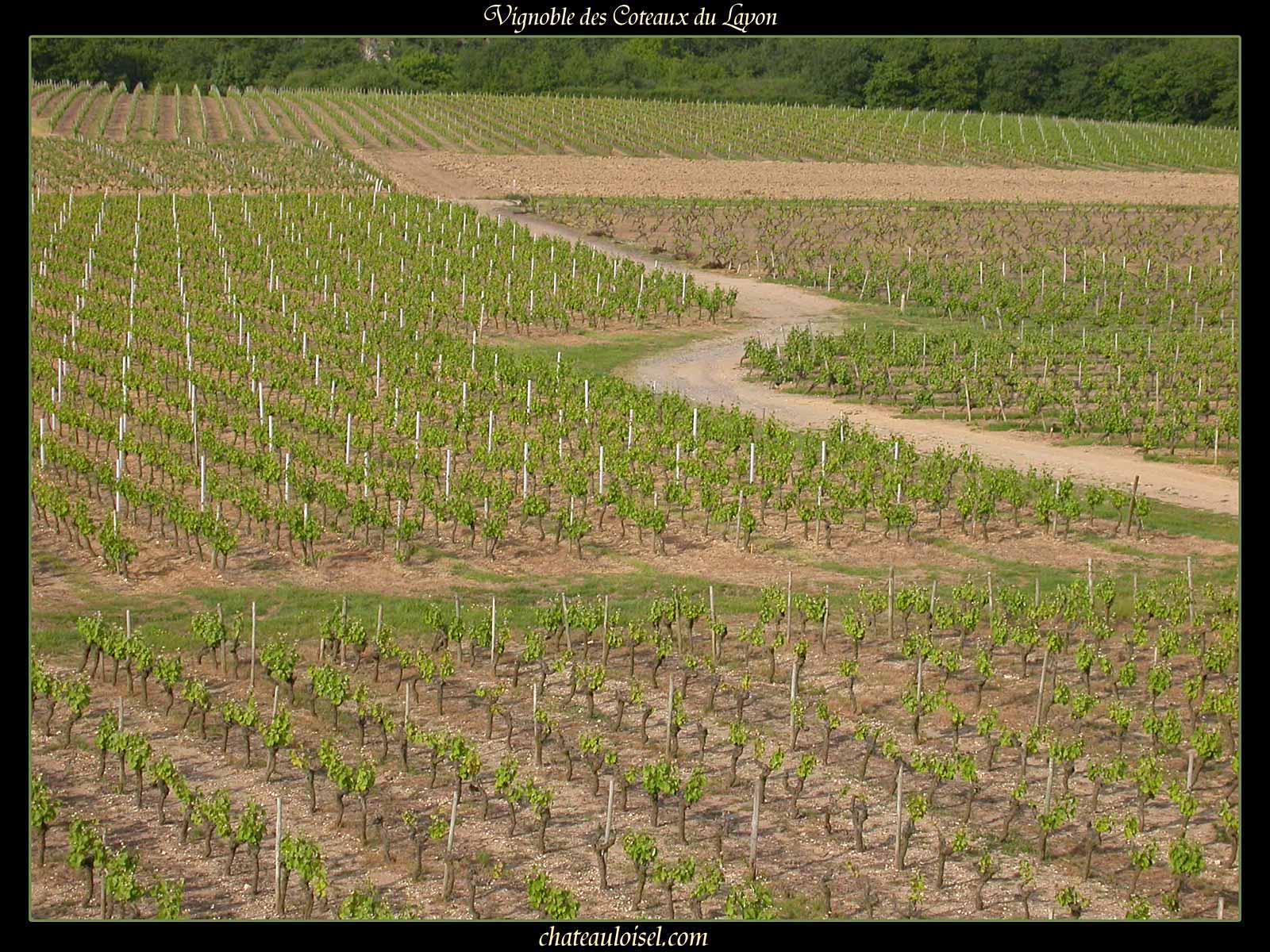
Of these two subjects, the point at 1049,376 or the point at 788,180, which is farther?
the point at 788,180

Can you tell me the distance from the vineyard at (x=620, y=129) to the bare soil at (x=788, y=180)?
3421 mm

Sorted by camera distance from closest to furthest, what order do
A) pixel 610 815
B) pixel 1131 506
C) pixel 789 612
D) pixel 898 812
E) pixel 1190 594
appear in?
1. pixel 610 815
2. pixel 898 812
3. pixel 789 612
4. pixel 1190 594
5. pixel 1131 506

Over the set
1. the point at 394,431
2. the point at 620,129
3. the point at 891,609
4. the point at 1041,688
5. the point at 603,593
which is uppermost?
the point at 620,129

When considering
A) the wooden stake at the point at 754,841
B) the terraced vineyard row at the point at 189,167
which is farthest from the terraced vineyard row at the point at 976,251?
the wooden stake at the point at 754,841

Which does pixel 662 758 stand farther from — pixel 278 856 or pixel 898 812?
pixel 278 856

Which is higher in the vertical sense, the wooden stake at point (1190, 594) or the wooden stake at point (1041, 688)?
the wooden stake at point (1190, 594)

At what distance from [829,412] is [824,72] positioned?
8384 cm

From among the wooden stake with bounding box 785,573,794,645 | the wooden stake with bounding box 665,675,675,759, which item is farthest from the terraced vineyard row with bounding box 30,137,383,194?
the wooden stake with bounding box 665,675,675,759

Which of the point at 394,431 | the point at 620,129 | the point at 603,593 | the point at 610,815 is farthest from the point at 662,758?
the point at 620,129

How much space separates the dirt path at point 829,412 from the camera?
1153 inches

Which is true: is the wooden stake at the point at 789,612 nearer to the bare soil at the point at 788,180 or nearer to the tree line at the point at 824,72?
the bare soil at the point at 788,180

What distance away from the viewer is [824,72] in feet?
373

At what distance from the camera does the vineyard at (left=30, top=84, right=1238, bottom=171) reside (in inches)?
3265

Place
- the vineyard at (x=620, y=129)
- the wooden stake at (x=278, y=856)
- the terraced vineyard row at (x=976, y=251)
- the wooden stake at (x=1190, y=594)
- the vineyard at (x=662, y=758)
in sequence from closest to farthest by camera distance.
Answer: the wooden stake at (x=278, y=856) < the vineyard at (x=662, y=758) < the wooden stake at (x=1190, y=594) < the terraced vineyard row at (x=976, y=251) < the vineyard at (x=620, y=129)
